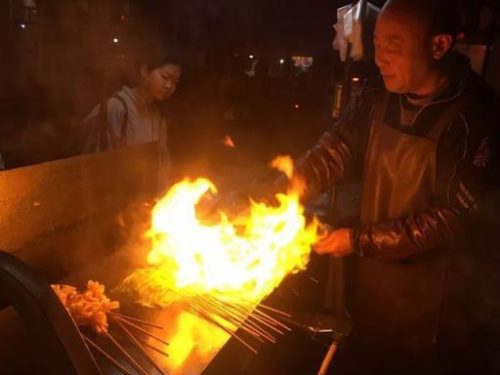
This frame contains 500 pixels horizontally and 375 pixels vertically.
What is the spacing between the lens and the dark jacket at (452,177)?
3070mm

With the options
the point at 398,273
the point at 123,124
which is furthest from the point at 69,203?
the point at 398,273

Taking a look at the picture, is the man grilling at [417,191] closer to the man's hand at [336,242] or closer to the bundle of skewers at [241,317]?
the man's hand at [336,242]

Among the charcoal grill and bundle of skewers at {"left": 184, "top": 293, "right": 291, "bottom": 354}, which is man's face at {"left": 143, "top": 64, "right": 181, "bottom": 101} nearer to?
the charcoal grill

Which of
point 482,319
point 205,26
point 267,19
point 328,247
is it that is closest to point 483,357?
point 482,319

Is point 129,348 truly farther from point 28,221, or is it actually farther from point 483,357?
point 483,357

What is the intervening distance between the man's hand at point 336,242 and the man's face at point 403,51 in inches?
48.2

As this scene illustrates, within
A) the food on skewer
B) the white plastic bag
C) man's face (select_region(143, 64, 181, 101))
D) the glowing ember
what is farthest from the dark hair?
the glowing ember

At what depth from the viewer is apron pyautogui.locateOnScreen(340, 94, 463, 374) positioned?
3.34 m

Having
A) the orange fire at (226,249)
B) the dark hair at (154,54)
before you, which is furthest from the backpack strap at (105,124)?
the orange fire at (226,249)

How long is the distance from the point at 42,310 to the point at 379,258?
2922 millimetres

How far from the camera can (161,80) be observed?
5969mm

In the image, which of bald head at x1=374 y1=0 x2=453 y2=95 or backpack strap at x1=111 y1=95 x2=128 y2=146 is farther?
backpack strap at x1=111 y1=95 x2=128 y2=146

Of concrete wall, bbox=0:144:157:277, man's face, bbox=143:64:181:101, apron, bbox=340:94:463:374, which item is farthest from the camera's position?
man's face, bbox=143:64:181:101

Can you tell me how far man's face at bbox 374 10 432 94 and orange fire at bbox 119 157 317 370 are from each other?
1373mm
